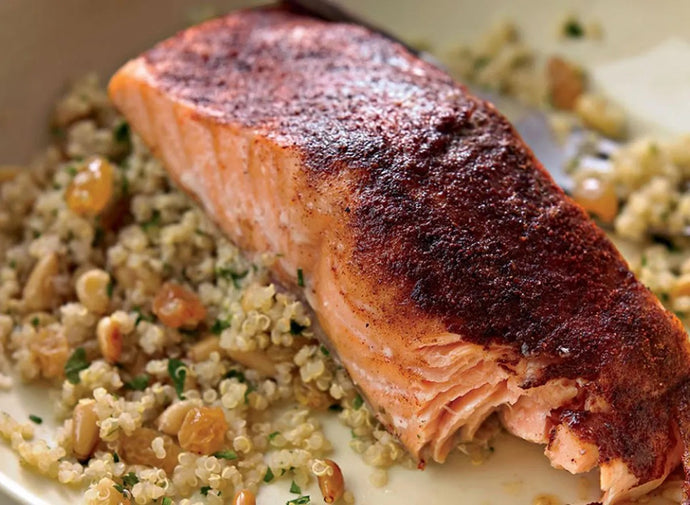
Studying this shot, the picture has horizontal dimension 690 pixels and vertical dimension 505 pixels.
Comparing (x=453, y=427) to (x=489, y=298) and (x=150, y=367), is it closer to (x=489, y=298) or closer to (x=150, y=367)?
(x=489, y=298)

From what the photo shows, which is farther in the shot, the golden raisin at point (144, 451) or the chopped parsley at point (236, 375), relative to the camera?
the chopped parsley at point (236, 375)

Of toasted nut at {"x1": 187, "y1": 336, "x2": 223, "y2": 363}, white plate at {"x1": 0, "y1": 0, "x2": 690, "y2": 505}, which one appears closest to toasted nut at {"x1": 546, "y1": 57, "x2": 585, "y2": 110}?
white plate at {"x1": 0, "y1": 0, "x2": 690, "y2": 505}

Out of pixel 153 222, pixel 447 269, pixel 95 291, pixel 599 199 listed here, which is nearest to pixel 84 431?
pixel 95 291

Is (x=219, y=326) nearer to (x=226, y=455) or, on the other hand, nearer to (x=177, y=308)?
(x=177, y=308)

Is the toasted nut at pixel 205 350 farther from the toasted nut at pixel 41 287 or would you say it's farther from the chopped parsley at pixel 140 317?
the toasted nut at pixel 41 287

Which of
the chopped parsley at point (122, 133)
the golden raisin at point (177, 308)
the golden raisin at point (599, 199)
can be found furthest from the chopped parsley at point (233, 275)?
the golden raisin at point (599, 199)
